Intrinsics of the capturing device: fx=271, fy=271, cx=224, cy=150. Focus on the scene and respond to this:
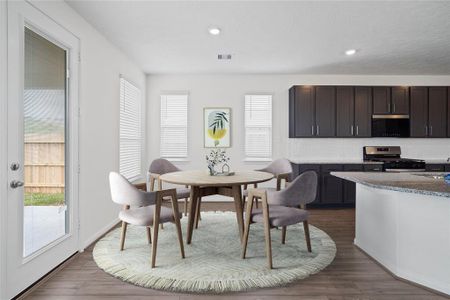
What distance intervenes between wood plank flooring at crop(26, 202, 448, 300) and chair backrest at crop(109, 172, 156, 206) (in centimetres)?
69

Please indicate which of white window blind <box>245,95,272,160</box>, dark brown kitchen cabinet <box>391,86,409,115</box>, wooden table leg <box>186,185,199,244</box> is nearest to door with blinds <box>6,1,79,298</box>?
wooden table leg <box>186,185,199,244</box>

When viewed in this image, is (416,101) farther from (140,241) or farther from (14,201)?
(14,201)

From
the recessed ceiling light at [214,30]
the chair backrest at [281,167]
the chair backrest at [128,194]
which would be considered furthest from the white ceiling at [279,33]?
the chair backrest at [128,194]

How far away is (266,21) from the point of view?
3.09 meters

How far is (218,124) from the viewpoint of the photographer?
5434 mm

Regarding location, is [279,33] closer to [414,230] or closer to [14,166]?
[414,230]

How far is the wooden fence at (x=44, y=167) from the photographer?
7.37ft

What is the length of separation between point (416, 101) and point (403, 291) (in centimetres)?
418

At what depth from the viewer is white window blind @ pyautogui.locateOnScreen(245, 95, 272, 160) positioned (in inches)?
215

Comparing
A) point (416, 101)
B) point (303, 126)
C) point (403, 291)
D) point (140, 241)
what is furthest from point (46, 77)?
point (416, 101)

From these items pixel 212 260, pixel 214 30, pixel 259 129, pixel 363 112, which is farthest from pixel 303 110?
pixel 212 260

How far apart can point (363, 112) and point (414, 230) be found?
3304 millimetres

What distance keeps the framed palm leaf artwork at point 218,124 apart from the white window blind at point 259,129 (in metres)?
0.38

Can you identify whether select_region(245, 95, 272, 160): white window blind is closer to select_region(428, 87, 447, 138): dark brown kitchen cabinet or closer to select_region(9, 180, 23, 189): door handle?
Result: select_region(428, 87, 447, 138): dark brown kitchen cabinet
